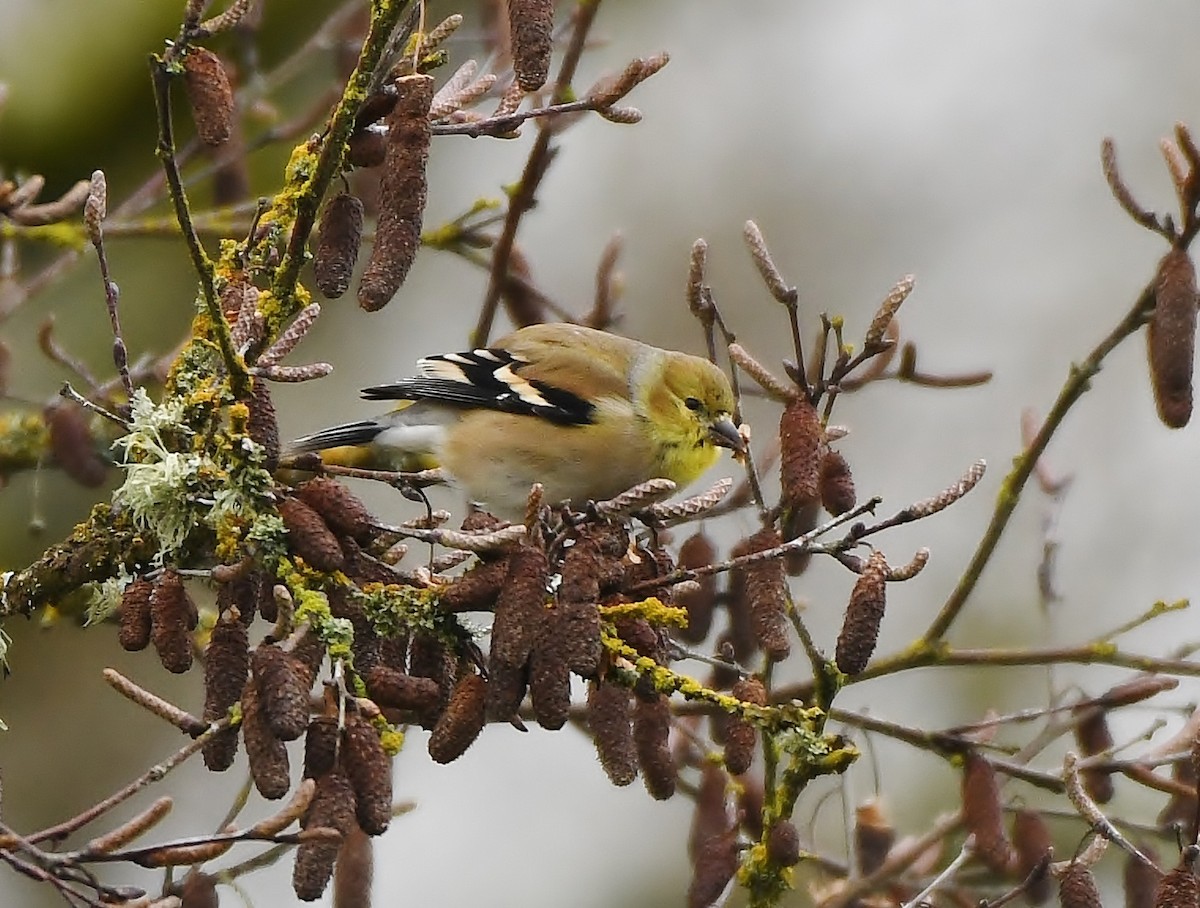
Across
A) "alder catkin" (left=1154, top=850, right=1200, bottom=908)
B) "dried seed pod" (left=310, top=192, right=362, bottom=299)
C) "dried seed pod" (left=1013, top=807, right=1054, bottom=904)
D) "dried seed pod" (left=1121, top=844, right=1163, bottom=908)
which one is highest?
"dried seed pod" (left=310, top=192, right=362, bottom=299)

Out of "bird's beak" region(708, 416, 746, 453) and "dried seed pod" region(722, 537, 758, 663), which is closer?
"dried seed pod" region(722, 537, 758, 663)

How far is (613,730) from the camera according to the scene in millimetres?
2033

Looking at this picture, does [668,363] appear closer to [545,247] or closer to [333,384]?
[333,384]

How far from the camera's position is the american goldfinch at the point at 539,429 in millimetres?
3682

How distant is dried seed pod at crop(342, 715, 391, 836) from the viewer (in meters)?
1.64

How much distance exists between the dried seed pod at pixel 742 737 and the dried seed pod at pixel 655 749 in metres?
0.10

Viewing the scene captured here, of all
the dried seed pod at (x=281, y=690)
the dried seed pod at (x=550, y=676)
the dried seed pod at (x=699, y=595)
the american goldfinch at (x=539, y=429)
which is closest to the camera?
the dried seed pod at (x=281, y=690)

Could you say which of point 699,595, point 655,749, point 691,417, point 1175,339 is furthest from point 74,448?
point 1175,339

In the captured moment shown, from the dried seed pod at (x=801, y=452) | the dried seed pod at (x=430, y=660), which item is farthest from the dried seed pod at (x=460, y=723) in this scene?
the dried seed pod at (x=801, y=452)

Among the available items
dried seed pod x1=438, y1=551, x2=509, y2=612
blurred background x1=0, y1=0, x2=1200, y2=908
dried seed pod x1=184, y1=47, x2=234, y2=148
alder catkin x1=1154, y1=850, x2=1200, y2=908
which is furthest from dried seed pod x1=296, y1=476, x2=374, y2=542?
blurred background x1=0, y1=0, x2=1200, y2=908

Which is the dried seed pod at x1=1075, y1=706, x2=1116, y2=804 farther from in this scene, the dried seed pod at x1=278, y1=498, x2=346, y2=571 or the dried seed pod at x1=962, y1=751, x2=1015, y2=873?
the dried seed pod at x1=278, y1=498, x2=346, y2=571

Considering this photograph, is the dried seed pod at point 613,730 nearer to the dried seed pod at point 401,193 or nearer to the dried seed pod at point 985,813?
the dried seed pod at point 401,193

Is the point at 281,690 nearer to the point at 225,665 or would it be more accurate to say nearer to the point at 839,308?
the point at 225,665

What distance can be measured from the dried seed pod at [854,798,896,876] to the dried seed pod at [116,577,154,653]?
1508mm
